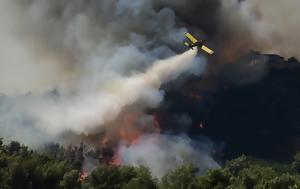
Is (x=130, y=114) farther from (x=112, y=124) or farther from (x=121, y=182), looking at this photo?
(x=121, y=182)

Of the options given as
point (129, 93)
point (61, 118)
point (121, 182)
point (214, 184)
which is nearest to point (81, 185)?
point (121, 182)

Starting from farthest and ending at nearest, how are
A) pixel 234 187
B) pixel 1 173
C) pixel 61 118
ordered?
pixel 61 118 → pixel 1 173 → pixel 234 187

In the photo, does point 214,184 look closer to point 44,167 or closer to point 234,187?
point 234,187

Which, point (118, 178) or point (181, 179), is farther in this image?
point (118, 178)

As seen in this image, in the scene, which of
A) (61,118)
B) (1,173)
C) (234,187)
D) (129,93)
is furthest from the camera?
(61,118)

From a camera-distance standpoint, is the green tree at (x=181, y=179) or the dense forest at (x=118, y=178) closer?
the dense forest at (x=118, y=178)

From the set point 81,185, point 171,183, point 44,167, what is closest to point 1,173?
point 44,167

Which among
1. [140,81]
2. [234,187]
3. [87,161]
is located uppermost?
[140,81]

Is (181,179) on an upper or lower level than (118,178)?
lower

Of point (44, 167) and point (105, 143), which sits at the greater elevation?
point (105, 143)

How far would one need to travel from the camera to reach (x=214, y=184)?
104 m

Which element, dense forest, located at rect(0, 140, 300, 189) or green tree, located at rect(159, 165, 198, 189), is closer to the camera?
dense forest, located at rect(0, 140, 300, 189)

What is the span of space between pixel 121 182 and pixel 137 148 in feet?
284

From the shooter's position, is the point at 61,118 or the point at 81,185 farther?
the point at 61,118
